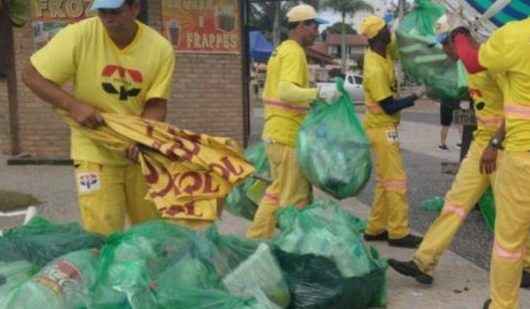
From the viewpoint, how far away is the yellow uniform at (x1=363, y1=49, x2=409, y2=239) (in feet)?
18.1

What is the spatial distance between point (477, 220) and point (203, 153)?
3.89 m

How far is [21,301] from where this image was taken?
10.2 ft

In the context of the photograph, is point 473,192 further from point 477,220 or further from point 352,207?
point 352,207

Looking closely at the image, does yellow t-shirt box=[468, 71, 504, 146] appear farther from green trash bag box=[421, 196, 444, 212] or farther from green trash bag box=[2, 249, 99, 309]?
green trash bag box=[421, 196, 444, 212]

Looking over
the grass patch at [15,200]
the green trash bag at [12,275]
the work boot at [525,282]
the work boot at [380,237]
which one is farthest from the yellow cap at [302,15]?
the grass patch at [15,200]

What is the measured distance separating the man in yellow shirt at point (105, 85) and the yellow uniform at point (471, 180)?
6.04 ft

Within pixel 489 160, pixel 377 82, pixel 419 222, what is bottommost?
pixel 419 222

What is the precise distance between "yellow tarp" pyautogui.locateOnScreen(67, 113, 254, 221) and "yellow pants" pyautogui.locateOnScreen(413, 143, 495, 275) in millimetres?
1591

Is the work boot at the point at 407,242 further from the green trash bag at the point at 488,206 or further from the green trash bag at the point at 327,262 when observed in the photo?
the green trash bag at the point at 327,262

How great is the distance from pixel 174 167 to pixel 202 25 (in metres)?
6.61

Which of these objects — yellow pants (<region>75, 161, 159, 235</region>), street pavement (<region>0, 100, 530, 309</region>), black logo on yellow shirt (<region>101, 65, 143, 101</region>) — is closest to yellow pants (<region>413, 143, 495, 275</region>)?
street pavement (<region>0, 100, 530, 309</region>)

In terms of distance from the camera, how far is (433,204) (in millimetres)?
7387

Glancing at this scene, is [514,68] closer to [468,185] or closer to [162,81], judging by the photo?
[468,185]

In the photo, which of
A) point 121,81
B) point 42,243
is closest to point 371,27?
point 121,81
